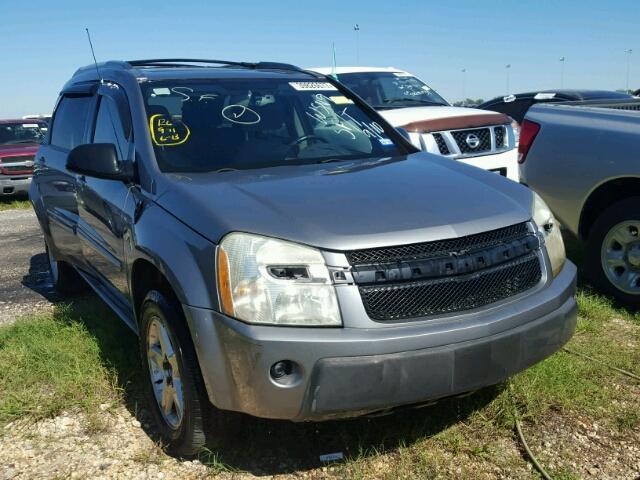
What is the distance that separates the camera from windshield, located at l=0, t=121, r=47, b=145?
14.6 m

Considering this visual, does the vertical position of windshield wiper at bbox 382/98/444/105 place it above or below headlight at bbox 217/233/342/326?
below

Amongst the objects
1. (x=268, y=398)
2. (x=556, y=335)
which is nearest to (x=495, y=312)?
(x=556, y=335)

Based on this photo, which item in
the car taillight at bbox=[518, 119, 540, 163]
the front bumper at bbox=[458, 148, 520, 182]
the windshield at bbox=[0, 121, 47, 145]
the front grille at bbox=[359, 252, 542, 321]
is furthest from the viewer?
the windshield at bbox=[0, 121, 47, 145]

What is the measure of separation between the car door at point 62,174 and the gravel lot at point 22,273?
0.63 meters

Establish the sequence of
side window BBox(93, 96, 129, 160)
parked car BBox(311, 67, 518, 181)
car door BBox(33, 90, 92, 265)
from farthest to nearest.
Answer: parked car BBox(311, 67, 518, 181) → car door BBox(33, 90, 92, 265) → side window BBox(93, 96, 129, 160)

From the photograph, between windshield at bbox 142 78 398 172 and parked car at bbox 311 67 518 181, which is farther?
parked car at bbox 311 67 518 181

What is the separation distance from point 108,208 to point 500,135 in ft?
16.5

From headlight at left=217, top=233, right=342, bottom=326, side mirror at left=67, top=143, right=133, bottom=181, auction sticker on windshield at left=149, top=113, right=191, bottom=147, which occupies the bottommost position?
headlight at left=217, top=233, right=342, bottom=326

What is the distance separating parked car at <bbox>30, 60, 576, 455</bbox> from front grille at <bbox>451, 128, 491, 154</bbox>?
3.41m

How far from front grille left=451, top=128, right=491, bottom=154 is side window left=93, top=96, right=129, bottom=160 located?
13.2 ft

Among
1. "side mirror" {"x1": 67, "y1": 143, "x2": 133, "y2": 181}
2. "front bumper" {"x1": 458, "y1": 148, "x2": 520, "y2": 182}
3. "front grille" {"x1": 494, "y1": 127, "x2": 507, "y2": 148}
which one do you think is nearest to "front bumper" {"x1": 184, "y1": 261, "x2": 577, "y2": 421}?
"side mirror" {"x1": 67, "y1": 143, "x2": 133, "y2": 181}

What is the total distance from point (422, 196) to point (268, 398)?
3.71 feet

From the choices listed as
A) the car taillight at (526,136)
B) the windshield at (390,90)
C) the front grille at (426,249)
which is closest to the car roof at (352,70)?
the windshield at (390,90)

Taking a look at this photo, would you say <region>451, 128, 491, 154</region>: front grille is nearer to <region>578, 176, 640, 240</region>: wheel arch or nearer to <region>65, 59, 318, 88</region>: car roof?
<region>578, 176, 640, 240</region>: wheel arch
